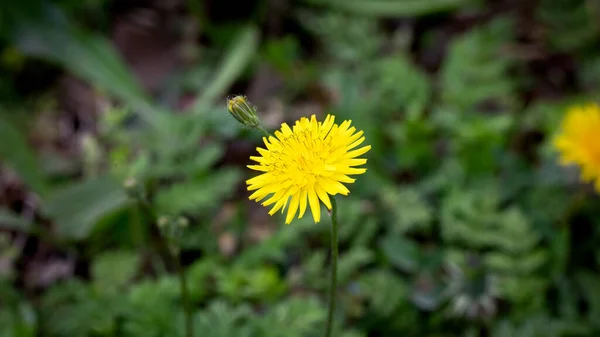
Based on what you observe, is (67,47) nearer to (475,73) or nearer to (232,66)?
(232,66)

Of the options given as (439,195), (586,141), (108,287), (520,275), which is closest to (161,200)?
(108,287)

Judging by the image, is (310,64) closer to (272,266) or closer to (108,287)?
(272,266)

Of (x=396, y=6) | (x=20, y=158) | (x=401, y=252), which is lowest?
(x=401, y=252)

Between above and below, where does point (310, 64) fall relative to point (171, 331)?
above

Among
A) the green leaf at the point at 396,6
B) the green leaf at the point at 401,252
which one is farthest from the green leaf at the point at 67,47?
the green leaf at the point at 401,252

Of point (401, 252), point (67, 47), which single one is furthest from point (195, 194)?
point (67, 47)

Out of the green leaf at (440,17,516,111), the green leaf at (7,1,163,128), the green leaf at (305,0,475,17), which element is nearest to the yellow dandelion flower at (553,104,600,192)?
the green leaf at (440,17,516,111)
